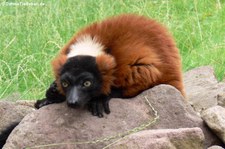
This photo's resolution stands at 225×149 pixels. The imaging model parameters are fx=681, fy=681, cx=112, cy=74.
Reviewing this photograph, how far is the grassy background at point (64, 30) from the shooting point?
848 cm

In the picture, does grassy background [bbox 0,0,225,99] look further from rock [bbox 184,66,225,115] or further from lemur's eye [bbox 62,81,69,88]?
lemur's eye [bbox 62,81,69,88]

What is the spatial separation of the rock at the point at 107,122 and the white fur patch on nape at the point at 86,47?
478 millimetres

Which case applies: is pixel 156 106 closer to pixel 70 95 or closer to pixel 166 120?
pixel 166 120

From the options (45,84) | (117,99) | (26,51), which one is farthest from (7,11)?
(117,99)

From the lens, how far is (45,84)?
829 cm

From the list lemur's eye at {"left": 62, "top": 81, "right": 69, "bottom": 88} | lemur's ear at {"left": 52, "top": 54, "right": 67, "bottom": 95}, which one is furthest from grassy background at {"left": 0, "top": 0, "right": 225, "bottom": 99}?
lemur's eye at {"left": 62, "top": 81, "right": 69, "bottom": 88}

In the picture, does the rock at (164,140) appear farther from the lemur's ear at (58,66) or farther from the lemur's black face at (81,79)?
the lemur's ear at (58,66)

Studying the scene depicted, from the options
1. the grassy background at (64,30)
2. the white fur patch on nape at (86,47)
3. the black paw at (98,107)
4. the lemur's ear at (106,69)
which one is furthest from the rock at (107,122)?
the grassy background at (64,30)

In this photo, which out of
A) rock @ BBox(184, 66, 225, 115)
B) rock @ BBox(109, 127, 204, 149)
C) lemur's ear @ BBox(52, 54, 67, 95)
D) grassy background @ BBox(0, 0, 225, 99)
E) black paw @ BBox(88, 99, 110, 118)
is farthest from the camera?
grassy background @ BBox(0, 0, 225, 99)

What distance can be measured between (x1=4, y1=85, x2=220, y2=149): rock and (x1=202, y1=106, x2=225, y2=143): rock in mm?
108

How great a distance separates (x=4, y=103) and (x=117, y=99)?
1.05 metres

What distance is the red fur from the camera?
5.93m

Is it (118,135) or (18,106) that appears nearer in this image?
(118,135)

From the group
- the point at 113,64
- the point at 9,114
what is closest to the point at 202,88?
the point at 113,64
